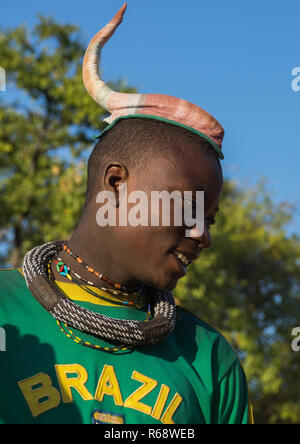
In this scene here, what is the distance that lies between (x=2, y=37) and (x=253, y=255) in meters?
11.5

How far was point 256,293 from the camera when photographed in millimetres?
20547

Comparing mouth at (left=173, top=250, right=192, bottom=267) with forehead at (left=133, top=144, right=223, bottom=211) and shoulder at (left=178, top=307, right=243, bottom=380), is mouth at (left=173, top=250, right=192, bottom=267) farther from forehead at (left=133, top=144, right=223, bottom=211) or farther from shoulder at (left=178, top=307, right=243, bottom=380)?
shoulder at (left=178, top=307, right=243, bottom=380)

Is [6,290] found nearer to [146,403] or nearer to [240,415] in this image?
[146,403]

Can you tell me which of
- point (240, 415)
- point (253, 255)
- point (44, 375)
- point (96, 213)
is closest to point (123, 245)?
point (96, 213)

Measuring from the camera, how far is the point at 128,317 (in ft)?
9.61

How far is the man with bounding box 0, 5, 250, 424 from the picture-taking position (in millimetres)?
2494

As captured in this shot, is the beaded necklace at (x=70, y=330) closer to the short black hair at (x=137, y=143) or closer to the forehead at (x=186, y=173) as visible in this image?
the short black hair at (x=137, y=143)

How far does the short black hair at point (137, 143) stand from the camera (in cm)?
287

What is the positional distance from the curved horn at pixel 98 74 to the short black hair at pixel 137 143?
0.12 metres

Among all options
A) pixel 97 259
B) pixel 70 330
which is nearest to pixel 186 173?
pixel 97 259

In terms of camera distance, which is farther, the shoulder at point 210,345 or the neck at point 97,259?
the shoulder at point 210,345

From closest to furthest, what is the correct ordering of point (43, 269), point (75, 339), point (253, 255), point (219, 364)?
point (75, 339), point (43, 269), point (219, 364), point (253, 255)

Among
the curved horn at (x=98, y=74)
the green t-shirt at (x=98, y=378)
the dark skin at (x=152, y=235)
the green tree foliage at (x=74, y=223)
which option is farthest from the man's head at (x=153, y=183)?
the green tree foliage at (x=74, y=223)

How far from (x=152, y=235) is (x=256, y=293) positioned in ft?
60.4
